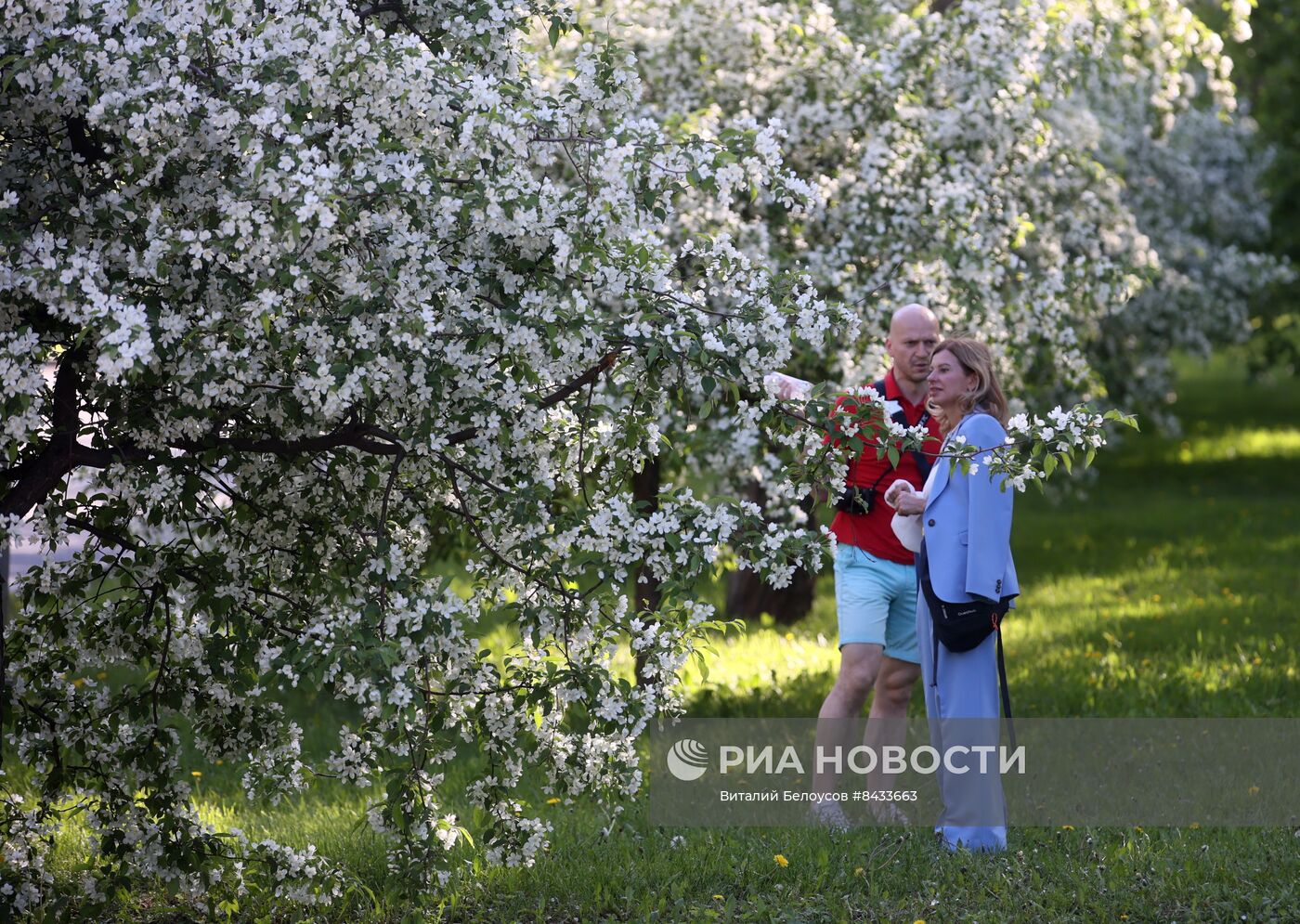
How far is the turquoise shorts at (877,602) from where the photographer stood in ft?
18.3

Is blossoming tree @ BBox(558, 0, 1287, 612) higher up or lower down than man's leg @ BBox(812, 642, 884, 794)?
higher up

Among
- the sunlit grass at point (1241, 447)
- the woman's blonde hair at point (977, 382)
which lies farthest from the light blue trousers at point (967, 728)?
the sunlit grass at point (1241, 447)

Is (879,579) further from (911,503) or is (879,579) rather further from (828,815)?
(828,815)

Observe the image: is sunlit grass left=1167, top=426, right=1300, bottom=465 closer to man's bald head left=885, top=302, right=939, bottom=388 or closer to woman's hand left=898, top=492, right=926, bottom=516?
man's bald head left=885, top=302, right=939, bottom=388

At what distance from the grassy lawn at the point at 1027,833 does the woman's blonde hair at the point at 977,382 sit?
65.6 inches

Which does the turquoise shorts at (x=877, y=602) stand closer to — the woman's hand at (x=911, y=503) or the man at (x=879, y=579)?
the man at (x=879, y=579)

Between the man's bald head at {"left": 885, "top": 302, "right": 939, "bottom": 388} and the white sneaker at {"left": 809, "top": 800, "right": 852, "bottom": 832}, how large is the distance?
1749 millimetres

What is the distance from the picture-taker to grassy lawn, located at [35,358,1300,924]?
5.02 m

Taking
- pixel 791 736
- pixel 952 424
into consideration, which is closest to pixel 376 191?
pixel 952 424

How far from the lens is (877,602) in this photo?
18.4 ft

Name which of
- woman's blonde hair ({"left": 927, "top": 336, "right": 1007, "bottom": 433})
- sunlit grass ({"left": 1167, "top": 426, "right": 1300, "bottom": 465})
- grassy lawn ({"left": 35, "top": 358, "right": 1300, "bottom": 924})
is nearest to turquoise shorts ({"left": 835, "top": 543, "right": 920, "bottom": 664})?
woman's blonde hair ({"left": 927, "top": 336, "right": 1007, "bottom": 433})

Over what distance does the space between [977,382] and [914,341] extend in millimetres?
443

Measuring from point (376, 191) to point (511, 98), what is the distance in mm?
633

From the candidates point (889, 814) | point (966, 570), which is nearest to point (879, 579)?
point (966, 570)
